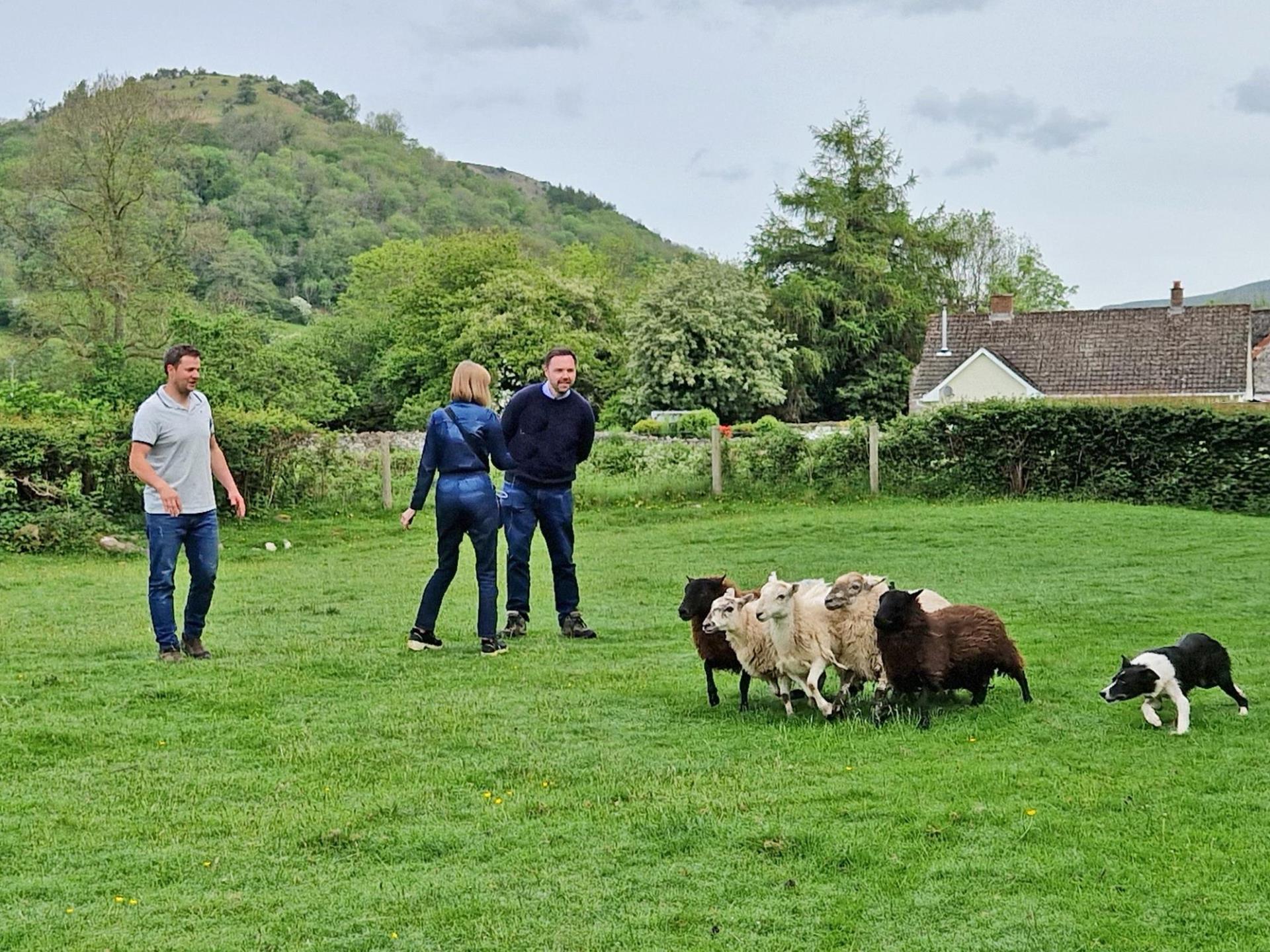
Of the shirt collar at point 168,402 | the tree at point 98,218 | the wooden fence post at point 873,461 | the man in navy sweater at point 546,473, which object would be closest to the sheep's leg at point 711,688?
the man in navy sweater at point 546,473

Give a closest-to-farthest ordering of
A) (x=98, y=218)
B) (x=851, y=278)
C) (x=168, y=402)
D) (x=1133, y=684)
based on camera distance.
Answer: (x=1133, y=684) → (x=168, y=402) → (x=98, y=218) → (x=851, y=278)

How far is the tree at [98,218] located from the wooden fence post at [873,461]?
24.1m

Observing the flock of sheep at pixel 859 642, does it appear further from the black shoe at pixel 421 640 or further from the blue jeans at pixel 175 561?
the blue jeans at pixel 175 561

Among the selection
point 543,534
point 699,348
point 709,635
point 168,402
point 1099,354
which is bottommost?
point 709,635

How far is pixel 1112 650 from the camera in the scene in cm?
1048

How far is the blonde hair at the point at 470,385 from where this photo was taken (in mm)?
10695

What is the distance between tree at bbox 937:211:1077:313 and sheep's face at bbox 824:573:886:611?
256ft

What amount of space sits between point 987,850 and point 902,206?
7061cm

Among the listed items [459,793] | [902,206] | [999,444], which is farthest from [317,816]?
[902,206]

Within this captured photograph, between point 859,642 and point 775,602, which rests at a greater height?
point 775,602

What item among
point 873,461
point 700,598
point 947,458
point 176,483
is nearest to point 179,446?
point 176,483

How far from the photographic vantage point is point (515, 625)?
11742 mm

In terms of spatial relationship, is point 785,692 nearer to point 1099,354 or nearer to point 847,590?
point 847,590

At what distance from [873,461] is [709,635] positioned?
18.1 m
